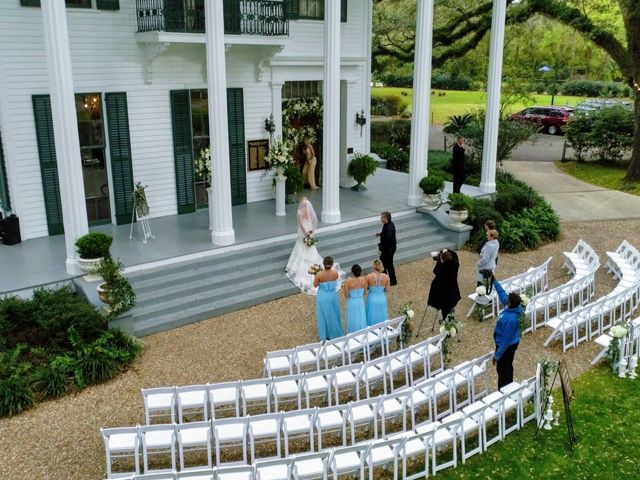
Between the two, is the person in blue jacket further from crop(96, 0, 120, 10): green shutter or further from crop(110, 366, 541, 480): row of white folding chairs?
crop(96, 0, 120, 10): green shutter

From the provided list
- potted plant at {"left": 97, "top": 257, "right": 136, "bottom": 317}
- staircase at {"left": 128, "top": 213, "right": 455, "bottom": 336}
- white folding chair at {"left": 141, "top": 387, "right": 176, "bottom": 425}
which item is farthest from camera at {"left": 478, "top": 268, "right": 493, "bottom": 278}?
potted plant at {"left": 97, "top": 257, "right": 136, "bottom": 317}

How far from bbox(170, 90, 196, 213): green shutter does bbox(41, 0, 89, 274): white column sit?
4384 millimetres

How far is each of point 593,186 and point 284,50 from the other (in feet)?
45.5

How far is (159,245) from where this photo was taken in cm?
1398

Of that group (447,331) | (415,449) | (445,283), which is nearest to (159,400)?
(415,449)

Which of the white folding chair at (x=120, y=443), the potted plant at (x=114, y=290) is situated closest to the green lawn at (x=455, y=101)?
the potted plant at (x=114, y=290)

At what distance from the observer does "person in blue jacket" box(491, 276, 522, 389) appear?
8758mm

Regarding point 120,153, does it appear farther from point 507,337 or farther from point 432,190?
point 507,337

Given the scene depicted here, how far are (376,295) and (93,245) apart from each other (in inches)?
205

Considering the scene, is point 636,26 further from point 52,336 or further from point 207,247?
point 52,336

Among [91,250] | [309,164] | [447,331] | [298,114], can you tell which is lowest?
[447,331]

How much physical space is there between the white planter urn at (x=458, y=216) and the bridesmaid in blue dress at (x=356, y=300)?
6189 millimetres

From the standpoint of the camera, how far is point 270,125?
17.4 m

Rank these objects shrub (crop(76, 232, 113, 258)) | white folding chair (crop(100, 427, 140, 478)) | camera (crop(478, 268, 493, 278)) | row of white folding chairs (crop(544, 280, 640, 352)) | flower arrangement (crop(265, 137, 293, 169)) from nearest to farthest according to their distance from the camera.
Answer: white folding chair (crop(100, 427, 140, 478)), row of white folding chairs (crop(544, 280, 640, 352)), shrub (crop(76, 232, 113, 258)), camera (crop(478, 268, 493, 278)), flower arrangement (crop(265, 137, 293, 169))
